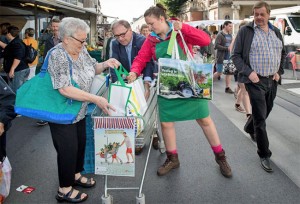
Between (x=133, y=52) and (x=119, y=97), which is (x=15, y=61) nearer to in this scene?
(x=133, y=52)

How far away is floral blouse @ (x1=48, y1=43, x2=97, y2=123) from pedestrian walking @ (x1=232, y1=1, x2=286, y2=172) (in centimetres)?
186

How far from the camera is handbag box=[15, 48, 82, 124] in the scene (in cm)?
307

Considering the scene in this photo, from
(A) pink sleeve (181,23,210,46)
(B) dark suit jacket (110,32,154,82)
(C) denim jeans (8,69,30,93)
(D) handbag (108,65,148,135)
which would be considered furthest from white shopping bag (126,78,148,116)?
(C) denim jeans (8,69,30,93)

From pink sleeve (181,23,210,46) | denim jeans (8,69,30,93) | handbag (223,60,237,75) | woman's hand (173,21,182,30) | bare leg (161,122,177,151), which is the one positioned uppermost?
woman's hand (173,21,182,30)

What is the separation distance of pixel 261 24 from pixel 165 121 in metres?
1.55

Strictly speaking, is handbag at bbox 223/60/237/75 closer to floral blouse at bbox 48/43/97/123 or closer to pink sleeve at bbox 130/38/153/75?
pink sleeve at bbox 130/38/153/75

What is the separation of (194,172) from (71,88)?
75.6 inches

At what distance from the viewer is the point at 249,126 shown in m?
5.25

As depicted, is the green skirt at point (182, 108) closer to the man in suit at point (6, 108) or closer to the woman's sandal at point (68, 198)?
the woman's sandal at point (68, 198)

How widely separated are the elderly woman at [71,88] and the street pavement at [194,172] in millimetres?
358

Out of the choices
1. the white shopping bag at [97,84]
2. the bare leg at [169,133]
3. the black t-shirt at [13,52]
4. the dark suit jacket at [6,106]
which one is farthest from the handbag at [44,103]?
A: the black t-shirt at [13,52]

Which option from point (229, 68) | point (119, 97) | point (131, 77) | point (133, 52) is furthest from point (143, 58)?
point (229, 68)

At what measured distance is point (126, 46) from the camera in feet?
14.9

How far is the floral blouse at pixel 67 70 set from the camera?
3.00 meters
